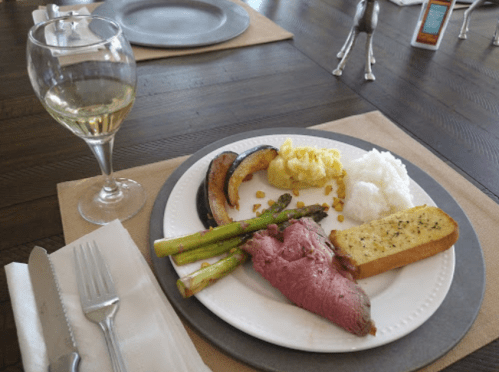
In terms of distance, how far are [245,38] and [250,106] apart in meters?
0.56

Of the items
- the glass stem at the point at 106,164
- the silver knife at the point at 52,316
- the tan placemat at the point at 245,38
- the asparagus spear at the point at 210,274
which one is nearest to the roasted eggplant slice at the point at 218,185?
the asparagus spear at the point at 210,274

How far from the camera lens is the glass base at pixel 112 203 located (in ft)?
3.18

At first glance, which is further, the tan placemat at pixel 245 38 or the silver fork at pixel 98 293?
the tan placemat at pixel 245 38

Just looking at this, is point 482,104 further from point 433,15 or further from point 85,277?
point 85,277

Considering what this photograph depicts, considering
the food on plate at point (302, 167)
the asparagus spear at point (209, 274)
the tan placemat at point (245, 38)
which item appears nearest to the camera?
the asparagus spear at point (209, 274)

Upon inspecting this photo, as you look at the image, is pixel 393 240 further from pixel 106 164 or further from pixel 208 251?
pixel 106 164

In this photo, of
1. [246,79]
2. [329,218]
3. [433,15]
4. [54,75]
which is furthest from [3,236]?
[433,15]

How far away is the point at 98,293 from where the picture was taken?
2.48ft

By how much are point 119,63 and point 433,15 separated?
177 cm

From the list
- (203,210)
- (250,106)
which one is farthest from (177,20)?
(203,210)

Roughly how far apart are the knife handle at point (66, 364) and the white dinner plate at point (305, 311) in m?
0.23

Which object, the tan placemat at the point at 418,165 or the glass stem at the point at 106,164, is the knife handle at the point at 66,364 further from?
the glass stem at the point at 106,164

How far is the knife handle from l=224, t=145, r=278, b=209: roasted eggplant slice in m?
0.47

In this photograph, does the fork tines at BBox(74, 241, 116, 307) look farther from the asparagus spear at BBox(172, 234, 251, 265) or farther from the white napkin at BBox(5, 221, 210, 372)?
the asparagus spear at BBox(172, 234, 251, 265)
